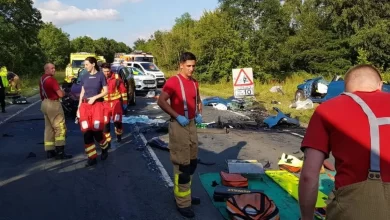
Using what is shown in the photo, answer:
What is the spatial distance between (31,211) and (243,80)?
46.1ft

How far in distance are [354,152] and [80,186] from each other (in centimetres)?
485

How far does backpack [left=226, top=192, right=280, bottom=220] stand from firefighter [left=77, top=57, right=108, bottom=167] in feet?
10.7

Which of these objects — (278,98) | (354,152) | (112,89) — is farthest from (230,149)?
(278,98)

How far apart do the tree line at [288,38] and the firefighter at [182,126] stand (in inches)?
975

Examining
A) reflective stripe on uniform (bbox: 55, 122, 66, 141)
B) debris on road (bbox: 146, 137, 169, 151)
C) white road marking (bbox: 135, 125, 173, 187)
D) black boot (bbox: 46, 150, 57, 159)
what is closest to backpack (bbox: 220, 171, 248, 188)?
white road marking (bbox: 135, 125, 173, 187)

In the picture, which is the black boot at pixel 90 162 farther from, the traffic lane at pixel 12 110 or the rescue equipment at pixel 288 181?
the traffic lane at pixel 12 110

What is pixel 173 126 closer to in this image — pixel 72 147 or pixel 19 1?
pixel 72 147

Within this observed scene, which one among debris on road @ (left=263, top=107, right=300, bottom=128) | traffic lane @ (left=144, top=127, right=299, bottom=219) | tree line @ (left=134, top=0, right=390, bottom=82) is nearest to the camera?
traffic lane @ (left=144, top=127, right=299, bottom=219)

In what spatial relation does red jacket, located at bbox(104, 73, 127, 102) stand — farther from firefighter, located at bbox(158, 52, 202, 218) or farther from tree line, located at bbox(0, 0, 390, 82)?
tree line, located at bbox(0, 0, 390, 82)

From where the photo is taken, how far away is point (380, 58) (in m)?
30.5

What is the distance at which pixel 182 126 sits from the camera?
4.77 m

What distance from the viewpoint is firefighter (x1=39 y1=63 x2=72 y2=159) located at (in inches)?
287

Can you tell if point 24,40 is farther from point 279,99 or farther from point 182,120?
point 182,120

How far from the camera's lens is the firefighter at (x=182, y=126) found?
4785 mm
